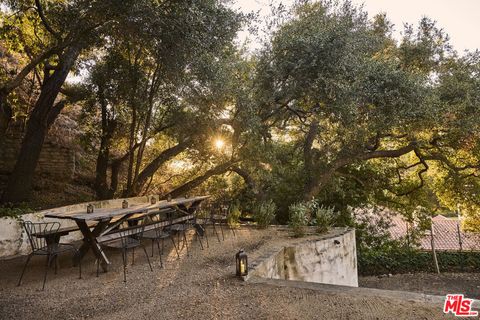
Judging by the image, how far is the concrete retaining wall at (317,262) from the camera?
18.7 feet

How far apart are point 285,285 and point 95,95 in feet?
24.5

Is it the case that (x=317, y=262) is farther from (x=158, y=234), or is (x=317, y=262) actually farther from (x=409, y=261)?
(x=409, y=261)

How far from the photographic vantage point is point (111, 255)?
19.8ft

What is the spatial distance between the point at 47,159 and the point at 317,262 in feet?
Result: 31.2

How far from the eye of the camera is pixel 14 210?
252 inches

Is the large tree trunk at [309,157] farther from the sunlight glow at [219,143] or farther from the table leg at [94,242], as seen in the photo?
the table leg at [94,242]

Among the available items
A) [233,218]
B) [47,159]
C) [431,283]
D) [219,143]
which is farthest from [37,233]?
[431,283]

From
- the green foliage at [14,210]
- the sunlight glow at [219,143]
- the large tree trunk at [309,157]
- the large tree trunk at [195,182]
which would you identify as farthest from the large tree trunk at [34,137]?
the large tree trunk at [309,157]

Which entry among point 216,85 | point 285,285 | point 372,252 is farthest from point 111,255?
point 372,252

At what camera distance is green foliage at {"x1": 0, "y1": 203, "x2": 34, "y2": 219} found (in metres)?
6.20

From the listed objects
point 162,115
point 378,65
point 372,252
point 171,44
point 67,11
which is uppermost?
point 67,11

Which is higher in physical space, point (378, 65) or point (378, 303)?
point (378, 65)

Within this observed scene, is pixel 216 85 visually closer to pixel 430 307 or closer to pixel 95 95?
pixel 95 95

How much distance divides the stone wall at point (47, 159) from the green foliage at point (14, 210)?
3.03m
